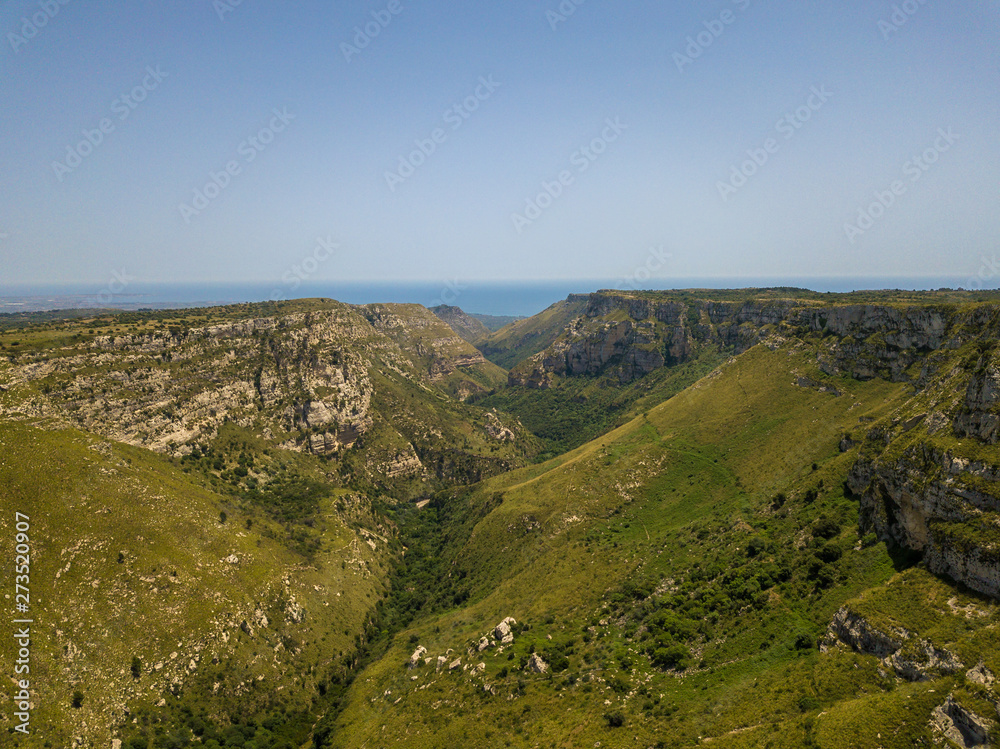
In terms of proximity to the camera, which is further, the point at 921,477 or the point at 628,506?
the point at 628,506

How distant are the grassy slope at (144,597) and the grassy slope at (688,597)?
1810 cm

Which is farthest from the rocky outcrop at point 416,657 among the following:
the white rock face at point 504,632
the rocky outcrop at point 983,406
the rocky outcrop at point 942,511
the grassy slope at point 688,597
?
the rocky outcrop at point 983,406

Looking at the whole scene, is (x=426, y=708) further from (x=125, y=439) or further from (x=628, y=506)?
(x=125, y=439)

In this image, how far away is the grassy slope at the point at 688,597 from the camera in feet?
136

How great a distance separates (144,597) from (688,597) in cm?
9015

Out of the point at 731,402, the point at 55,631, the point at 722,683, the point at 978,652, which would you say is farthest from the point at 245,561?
the point at 731,402

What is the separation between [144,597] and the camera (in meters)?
76.4

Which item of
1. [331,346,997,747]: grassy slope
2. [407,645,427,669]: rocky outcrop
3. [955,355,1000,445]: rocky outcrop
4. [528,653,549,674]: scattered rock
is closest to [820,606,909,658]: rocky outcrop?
[331,346,997,747]: grassy slope

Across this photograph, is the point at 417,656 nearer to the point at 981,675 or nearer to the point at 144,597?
the point at 144,597

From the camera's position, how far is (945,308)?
3450 inches

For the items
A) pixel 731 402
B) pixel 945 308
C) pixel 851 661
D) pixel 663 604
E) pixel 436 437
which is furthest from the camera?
pixel 436 437

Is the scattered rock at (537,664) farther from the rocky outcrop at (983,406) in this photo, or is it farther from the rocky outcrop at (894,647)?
the rocky outcrop at (983,406)

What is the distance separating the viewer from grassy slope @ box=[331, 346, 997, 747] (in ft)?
136

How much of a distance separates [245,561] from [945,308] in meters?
152
